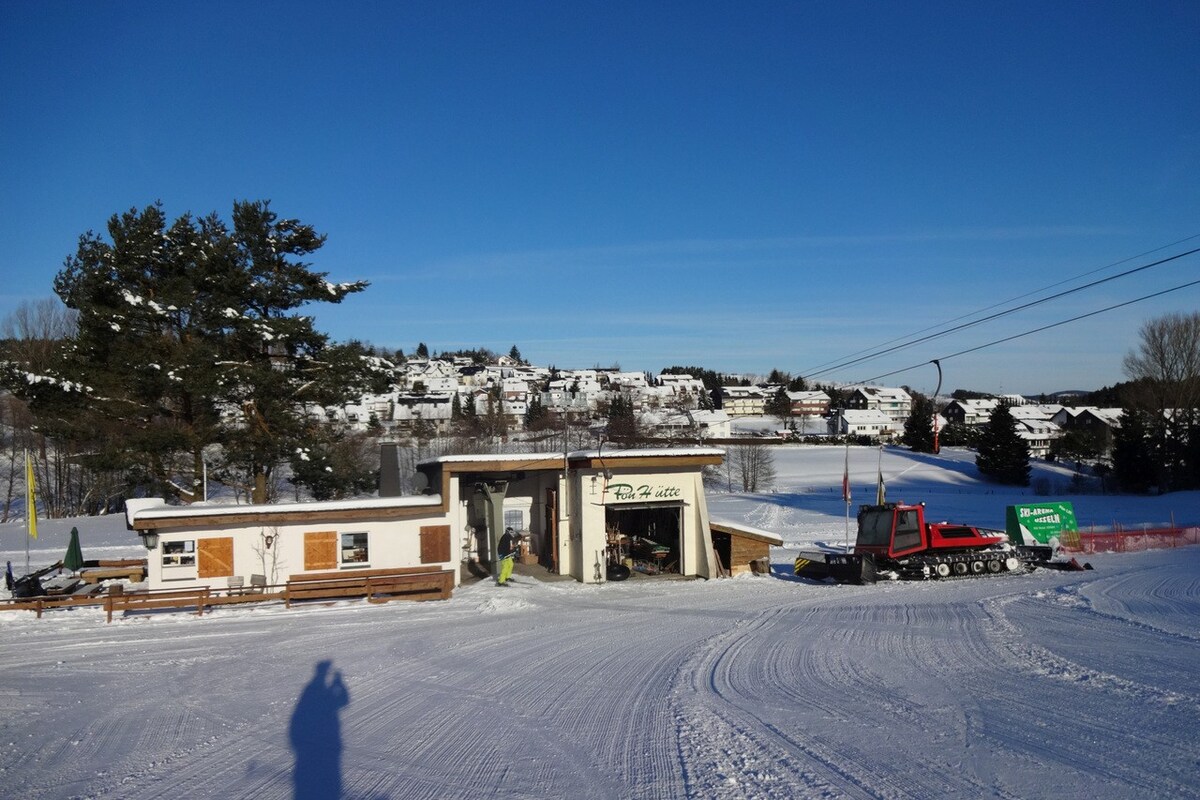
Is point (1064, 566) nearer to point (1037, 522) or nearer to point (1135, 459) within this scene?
point (1037, 522)

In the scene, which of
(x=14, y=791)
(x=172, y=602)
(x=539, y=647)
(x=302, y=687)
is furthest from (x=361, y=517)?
(x=14, y=791)

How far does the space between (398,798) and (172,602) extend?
48.9 feet

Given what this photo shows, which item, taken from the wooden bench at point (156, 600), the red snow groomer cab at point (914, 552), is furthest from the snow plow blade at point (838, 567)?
the wooden bench at point (156, 600)

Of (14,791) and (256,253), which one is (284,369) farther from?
(14,791)

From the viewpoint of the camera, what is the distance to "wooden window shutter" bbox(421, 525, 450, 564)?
24.0 m

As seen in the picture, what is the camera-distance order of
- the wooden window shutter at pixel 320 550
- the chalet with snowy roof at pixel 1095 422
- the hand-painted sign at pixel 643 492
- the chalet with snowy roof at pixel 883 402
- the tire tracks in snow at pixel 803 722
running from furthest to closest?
the chalet with snowy roof at pixel 883 402 → the chalet with snowy roof at pixel 1095 422 → the hand-painted sign at pixel 643 492 → the wooden window shutter at pixel 320 550 → the tire tracks in snow at pixel 803 722

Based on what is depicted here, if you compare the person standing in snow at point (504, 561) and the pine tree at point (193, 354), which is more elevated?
the pine tree at point (193, 354)

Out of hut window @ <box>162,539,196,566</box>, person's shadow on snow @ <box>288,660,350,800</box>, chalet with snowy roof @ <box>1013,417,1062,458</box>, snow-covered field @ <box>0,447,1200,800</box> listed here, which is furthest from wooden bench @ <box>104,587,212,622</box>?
chalet with snowy roof @ <box>1013,417,1062,458</box>

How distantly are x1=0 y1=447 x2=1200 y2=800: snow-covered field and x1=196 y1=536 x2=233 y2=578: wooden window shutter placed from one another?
240 centimetres

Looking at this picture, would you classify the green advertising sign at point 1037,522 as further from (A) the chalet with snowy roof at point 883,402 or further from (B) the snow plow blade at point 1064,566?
(A) the chalet with snowy roof at point 883,402

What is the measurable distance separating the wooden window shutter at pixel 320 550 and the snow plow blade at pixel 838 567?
13.5 meters

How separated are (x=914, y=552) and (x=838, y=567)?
2.40 metres

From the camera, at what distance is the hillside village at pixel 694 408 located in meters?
85.8

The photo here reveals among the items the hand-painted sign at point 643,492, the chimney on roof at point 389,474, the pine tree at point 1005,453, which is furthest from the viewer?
the pine tree at point 1005,453
